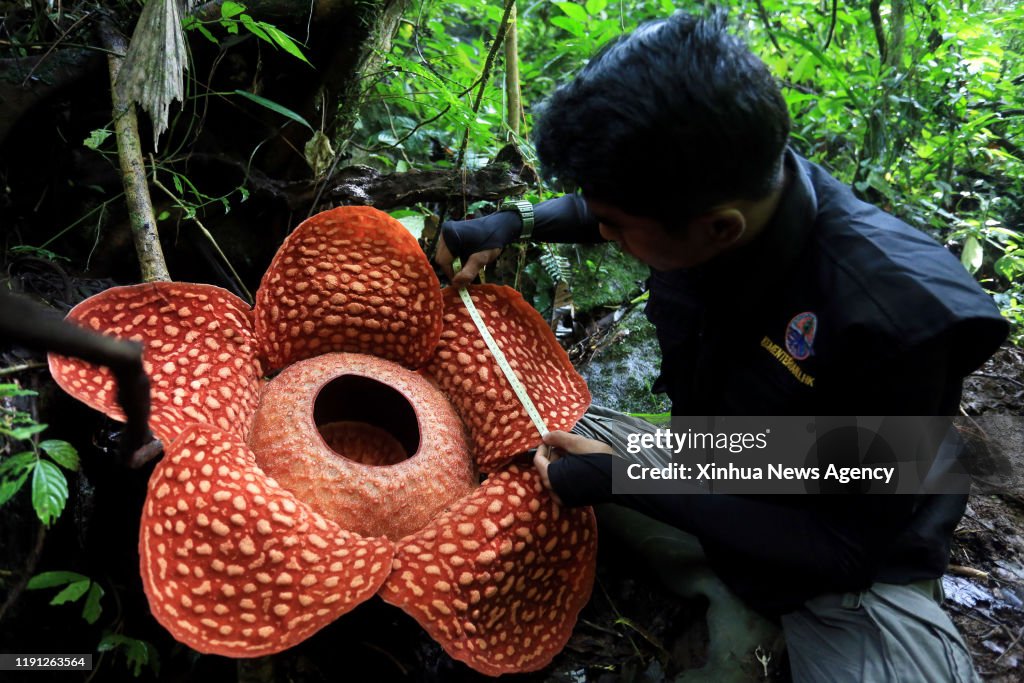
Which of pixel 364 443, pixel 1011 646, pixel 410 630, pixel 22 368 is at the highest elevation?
pixel 22 368

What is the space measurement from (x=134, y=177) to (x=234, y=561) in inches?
60.4

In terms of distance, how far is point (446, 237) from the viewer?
2492 millimetres

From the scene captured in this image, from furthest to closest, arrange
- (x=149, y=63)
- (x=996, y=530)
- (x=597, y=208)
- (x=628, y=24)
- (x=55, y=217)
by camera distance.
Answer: (x=628, y=24)
(x=996, y=530)
(x=55, y=217)
(x=149, y=63)
(x=597, y=208)

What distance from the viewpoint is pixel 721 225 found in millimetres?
1675

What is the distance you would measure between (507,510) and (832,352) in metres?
0.99

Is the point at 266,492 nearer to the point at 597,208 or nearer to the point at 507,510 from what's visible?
the point at 507,510

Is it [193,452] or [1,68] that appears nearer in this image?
[193,452]

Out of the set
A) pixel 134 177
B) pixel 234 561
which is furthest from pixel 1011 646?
pixel 134 177

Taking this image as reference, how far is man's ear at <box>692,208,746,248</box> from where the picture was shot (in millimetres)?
1641

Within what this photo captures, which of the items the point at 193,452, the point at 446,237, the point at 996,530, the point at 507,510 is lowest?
the point at 996,530

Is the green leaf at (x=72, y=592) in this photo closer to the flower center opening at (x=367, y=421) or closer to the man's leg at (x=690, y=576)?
the flower center opening at (x=367, y=421)

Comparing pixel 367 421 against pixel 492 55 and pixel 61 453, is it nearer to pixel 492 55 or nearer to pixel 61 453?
pixel 61 453

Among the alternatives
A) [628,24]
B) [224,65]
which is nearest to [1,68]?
[224,65]

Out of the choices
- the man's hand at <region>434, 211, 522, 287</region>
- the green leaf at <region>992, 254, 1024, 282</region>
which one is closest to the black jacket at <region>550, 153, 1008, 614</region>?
the man's hand at <region>434, 211, 522, 287</region>
